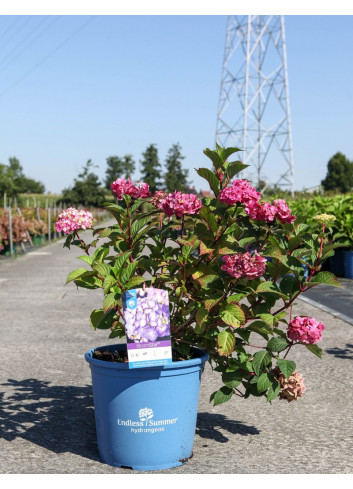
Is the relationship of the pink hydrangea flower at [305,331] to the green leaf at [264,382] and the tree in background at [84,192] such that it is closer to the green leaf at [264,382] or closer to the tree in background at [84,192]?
the green leaf at [264,382]

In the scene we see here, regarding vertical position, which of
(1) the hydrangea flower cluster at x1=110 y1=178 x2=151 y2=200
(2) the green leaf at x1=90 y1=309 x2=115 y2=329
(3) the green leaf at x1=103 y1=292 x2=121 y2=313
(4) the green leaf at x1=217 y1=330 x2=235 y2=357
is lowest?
(4) the green leaf at x1=217 y1=330 x2=235 y2=357

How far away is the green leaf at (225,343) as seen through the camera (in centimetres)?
376

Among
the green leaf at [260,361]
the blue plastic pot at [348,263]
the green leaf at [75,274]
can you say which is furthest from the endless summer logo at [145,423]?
the blue plastic pot at [348,263]

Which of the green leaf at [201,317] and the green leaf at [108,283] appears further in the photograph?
the green leaf at [201,317]

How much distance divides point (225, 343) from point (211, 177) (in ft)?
3.14

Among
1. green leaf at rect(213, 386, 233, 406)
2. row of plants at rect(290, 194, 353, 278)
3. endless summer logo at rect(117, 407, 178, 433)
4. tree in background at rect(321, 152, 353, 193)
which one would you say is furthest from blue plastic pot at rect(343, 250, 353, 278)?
tree in background at rect(321, 152, 353, 193)

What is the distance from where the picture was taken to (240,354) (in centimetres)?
411

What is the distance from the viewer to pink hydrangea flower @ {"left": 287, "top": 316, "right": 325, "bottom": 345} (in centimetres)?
375

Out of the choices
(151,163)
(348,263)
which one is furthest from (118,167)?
(348,263)

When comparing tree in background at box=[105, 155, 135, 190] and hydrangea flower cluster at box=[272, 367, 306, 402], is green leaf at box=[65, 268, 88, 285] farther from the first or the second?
tree in background at box=[105, 155, 135, 190]

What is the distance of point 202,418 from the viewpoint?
16.1ft

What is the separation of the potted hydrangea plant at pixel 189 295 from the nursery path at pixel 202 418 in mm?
267

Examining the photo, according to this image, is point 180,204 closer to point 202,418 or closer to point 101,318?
point 101,318
